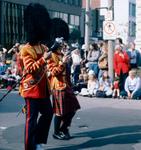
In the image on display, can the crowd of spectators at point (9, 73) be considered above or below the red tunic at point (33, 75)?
below

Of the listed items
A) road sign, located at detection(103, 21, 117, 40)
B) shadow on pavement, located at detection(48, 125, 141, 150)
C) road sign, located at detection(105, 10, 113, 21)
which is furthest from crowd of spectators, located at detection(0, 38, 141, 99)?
shadow on pavement, located at detection(48, 125, 141, 150)

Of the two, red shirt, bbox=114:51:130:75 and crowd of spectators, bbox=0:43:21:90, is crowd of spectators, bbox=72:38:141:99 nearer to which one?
red shirt, bbox=114:51:130:75

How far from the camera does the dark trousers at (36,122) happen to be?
28.0 feet

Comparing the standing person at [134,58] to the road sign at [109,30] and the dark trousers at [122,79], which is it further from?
the road sign at [109,30]

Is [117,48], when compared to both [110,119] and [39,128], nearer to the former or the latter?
[110,119]

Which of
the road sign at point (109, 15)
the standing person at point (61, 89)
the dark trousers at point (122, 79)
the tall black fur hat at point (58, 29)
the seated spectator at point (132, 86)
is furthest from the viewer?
the road sign at point (109, 15)

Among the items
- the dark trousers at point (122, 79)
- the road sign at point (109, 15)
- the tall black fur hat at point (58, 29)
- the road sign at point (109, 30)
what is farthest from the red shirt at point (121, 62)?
the tall black fur hat at point (58, 29)

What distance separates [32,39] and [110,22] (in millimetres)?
10741

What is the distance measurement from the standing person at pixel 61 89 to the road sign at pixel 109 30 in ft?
30.6

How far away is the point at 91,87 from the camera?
731 inches

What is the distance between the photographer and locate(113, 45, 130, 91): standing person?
61.6ft

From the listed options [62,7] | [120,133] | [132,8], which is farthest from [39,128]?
[132,8]

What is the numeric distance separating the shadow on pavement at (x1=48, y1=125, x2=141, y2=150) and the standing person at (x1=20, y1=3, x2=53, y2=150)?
38.7 inches

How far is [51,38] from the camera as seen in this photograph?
31.3 ft
